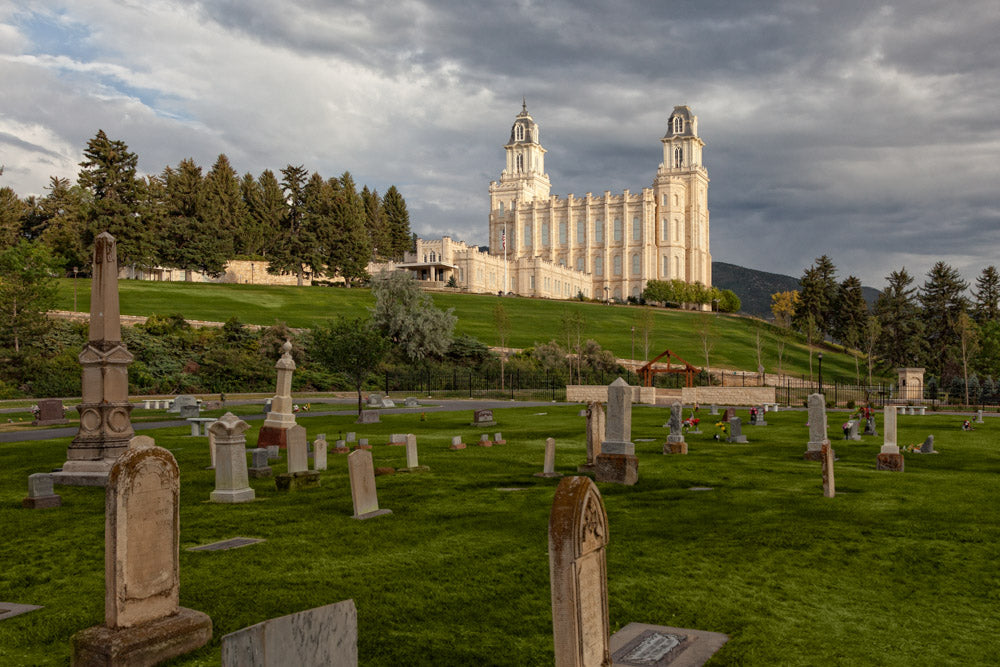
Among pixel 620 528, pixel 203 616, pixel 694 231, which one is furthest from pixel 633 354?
pixel 694 231

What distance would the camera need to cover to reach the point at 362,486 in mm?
11125

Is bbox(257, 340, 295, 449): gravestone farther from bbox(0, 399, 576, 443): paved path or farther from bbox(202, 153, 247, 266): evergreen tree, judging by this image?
bbox(202, 153, 247, 266): evergreen tree

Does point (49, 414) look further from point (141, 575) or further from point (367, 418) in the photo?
point (141, 575)

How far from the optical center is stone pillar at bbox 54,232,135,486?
14234 millimetres

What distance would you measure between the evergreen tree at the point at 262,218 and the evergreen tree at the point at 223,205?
1362 mm

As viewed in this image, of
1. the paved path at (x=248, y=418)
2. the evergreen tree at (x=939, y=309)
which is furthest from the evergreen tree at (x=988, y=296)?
the paved path at (x=248, y=418)

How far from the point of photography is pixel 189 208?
317 ft

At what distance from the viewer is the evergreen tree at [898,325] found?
77.7m

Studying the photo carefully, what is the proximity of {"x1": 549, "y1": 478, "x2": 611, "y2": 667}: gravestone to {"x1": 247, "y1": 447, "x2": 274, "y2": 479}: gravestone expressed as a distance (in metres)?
12.0

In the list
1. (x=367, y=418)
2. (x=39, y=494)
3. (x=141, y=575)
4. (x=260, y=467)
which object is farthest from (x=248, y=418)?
(x=141, y=575)

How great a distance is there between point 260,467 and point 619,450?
748cm

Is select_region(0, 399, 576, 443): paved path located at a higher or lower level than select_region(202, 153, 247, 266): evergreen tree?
lower

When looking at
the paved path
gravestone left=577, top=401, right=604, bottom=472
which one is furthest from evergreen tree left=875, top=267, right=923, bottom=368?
gravestone left=577, top=401, right=604, bottom=472

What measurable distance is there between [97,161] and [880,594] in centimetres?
8633
